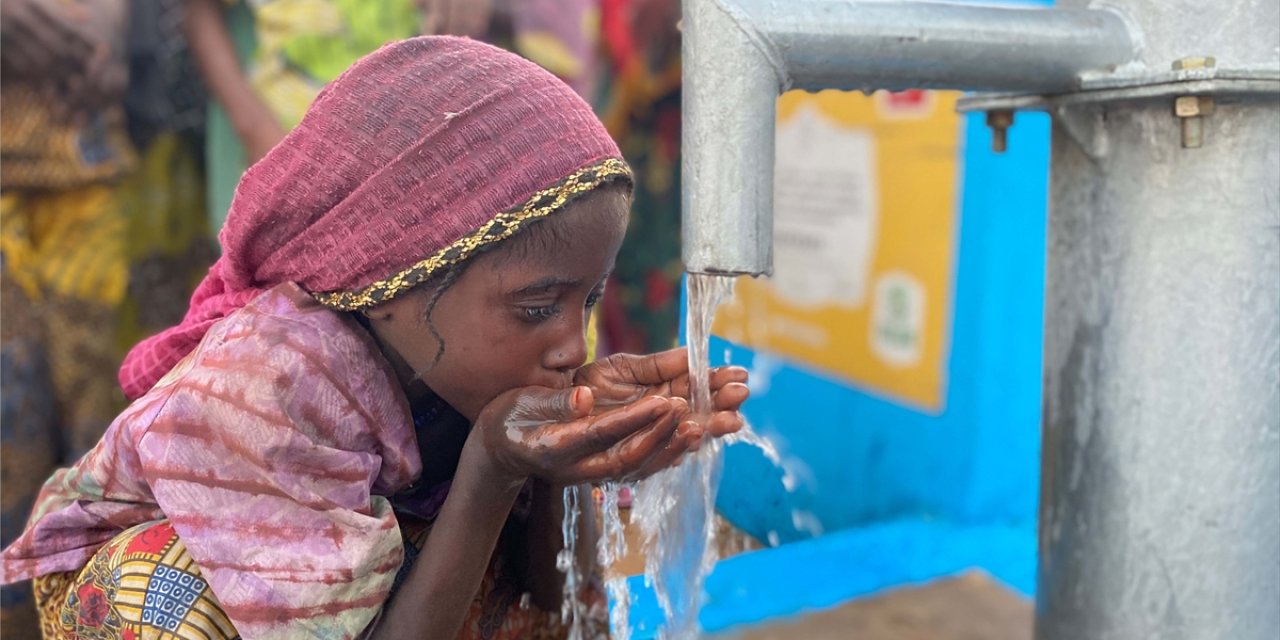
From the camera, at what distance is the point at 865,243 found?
2.84 meters

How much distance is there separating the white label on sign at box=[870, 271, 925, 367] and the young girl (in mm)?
1599

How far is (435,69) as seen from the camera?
3.83ft

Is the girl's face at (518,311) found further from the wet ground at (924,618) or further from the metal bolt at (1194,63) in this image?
the wet ground at (924,618)

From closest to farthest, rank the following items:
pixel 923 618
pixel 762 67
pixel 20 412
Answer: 1. pixel 762 67
2. pixel 923 618
3. pixel 20 412

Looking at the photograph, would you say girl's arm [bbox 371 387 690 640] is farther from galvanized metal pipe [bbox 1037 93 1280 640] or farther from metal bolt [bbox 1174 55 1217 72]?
metal bolt [bbox 1174 55 1217 72]

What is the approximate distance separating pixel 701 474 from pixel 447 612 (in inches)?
14.0

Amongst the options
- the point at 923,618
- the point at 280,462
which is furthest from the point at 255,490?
the point at 923,618

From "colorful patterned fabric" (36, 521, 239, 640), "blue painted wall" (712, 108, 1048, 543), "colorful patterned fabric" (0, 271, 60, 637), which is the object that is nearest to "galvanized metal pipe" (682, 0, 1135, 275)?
"colorful patterned fabric" (36, 521, 239, 640)

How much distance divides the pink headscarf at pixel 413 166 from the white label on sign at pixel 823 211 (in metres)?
1.61

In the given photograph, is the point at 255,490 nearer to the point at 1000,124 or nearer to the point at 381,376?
the point at 381,376

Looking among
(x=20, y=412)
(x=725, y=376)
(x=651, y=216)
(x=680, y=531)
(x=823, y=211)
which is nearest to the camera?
(x=725, y=376)

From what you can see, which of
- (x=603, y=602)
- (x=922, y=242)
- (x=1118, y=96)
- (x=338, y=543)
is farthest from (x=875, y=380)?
(x=338, y=543)

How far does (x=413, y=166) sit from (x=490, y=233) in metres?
0.11

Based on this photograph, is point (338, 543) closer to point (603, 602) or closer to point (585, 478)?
point (585, 478)
